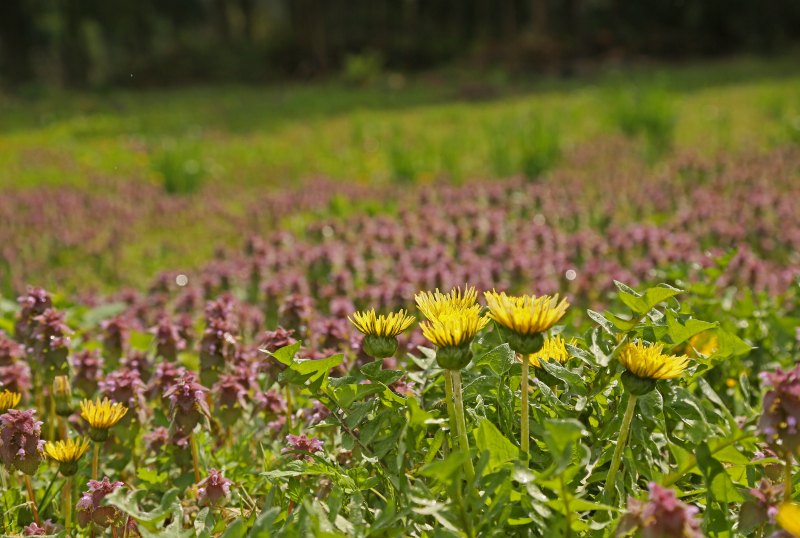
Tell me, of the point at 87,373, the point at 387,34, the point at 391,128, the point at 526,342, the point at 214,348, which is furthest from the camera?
the point at 387,34

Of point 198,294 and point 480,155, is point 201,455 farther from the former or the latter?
point 480,155

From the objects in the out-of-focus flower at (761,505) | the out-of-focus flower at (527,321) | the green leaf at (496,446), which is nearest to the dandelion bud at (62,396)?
the green leaf at (496,446)

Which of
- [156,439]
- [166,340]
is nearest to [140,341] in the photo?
[166,340]

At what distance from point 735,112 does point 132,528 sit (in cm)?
1171

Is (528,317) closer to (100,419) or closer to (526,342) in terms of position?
(526,342)

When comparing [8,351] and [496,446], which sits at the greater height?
[496,446]

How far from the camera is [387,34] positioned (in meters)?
37.7

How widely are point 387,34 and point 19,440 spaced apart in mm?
37434

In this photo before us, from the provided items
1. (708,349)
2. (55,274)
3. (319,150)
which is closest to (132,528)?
(708,349)

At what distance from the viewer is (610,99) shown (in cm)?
1040

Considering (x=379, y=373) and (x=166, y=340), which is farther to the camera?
(x=166, y=340)

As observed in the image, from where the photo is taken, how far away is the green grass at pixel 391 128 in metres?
8.66

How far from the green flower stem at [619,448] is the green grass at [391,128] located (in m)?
6.01

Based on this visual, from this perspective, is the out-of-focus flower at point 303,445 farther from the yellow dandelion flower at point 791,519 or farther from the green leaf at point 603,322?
the yellow dandelion flower at point 791,519
